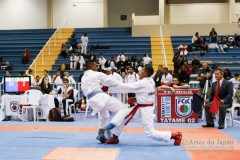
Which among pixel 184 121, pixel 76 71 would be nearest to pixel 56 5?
pixel 76 71

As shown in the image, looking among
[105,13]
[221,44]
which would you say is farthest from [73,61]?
[105,13]

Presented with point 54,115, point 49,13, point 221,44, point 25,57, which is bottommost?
point 54,115

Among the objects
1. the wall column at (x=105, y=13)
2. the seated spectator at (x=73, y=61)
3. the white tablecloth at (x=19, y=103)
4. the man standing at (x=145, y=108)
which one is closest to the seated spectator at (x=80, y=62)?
the seated spectator at (x=73, y=61)

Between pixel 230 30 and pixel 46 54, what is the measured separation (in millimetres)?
11774

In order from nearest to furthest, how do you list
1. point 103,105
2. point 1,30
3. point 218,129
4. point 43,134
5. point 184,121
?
point 103,105, point 43,134, point 218,129, point 184,121, point 1,30

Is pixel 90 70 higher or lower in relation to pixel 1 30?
lower

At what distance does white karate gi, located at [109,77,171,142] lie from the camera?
7371mm

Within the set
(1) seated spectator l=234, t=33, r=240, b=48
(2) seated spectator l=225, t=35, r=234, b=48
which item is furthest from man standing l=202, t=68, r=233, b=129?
(1) seated spectator l=234, t=33, r=240, b=48

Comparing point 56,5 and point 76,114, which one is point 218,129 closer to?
point 76,114

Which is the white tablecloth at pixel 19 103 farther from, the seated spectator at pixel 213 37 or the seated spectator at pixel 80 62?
the seated spectator at pixel 213 37

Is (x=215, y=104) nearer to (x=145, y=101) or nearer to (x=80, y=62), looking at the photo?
(x=145, y=101)

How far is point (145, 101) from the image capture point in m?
7.54

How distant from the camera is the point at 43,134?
29.2ft

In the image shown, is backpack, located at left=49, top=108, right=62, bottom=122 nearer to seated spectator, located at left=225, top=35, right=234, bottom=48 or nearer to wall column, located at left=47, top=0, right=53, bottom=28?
seated spectator, located at left=225, top=35, right=234, bottom=48
